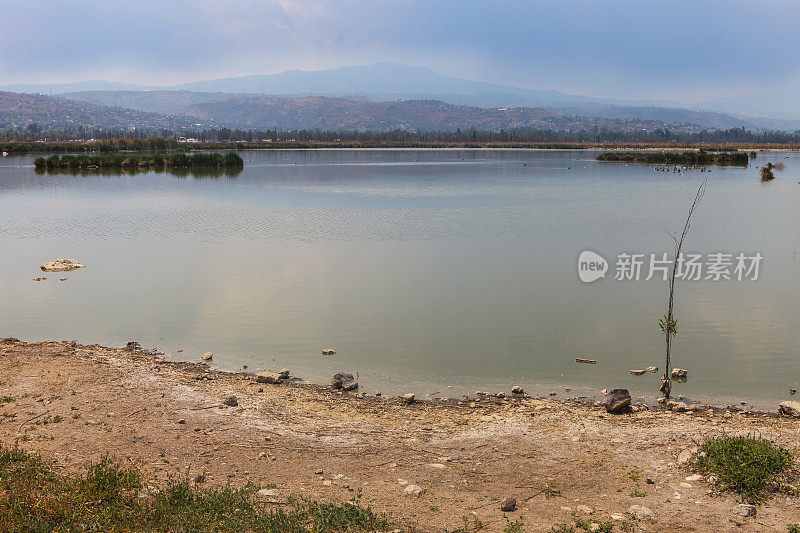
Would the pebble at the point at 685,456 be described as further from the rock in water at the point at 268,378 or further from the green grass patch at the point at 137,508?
the rock in water at the point at 268,378

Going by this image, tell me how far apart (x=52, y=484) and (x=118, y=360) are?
5.13m

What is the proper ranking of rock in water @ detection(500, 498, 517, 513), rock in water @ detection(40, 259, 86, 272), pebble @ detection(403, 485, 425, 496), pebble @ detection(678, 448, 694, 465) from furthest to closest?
rock in water @ detection(40, 259, 86, 272), pebble @ detection(678, 448, 694, 465), pebble @ detection(403, 485, 425, 496), rock in water @ detection(500, 498, 517, 513)

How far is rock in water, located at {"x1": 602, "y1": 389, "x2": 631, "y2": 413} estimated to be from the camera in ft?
27.5

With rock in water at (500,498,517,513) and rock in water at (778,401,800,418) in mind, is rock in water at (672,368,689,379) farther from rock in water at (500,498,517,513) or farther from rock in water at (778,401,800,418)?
rock in water at (500,498,517,513)

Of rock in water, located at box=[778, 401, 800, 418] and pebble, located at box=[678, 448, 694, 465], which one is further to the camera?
rock in water, located at box=[778, 401, 800, 418]

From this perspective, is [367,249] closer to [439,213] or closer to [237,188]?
[439,213]

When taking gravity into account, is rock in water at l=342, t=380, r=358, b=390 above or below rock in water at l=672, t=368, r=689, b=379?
below

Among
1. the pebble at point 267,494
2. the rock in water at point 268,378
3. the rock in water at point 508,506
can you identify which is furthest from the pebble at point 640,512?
the rock in water at point 268,378

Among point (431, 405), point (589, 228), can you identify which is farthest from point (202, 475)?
point (589, 228)

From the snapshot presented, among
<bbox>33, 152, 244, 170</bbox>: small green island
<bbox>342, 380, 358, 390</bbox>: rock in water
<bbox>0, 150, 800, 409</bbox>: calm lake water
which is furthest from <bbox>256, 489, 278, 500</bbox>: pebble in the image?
<bbox>33, 152, 244, 170</bbox>: small green island

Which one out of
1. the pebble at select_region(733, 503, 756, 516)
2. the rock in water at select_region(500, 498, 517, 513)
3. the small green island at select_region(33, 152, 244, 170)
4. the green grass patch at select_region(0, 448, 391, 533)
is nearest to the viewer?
the green grass patch at select_region(0, 448, 391, 533)

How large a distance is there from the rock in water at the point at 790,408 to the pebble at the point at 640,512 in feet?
13.0

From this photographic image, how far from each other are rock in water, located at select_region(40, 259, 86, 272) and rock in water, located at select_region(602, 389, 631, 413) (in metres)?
16.3

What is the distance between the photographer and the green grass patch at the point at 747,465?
591 cm
